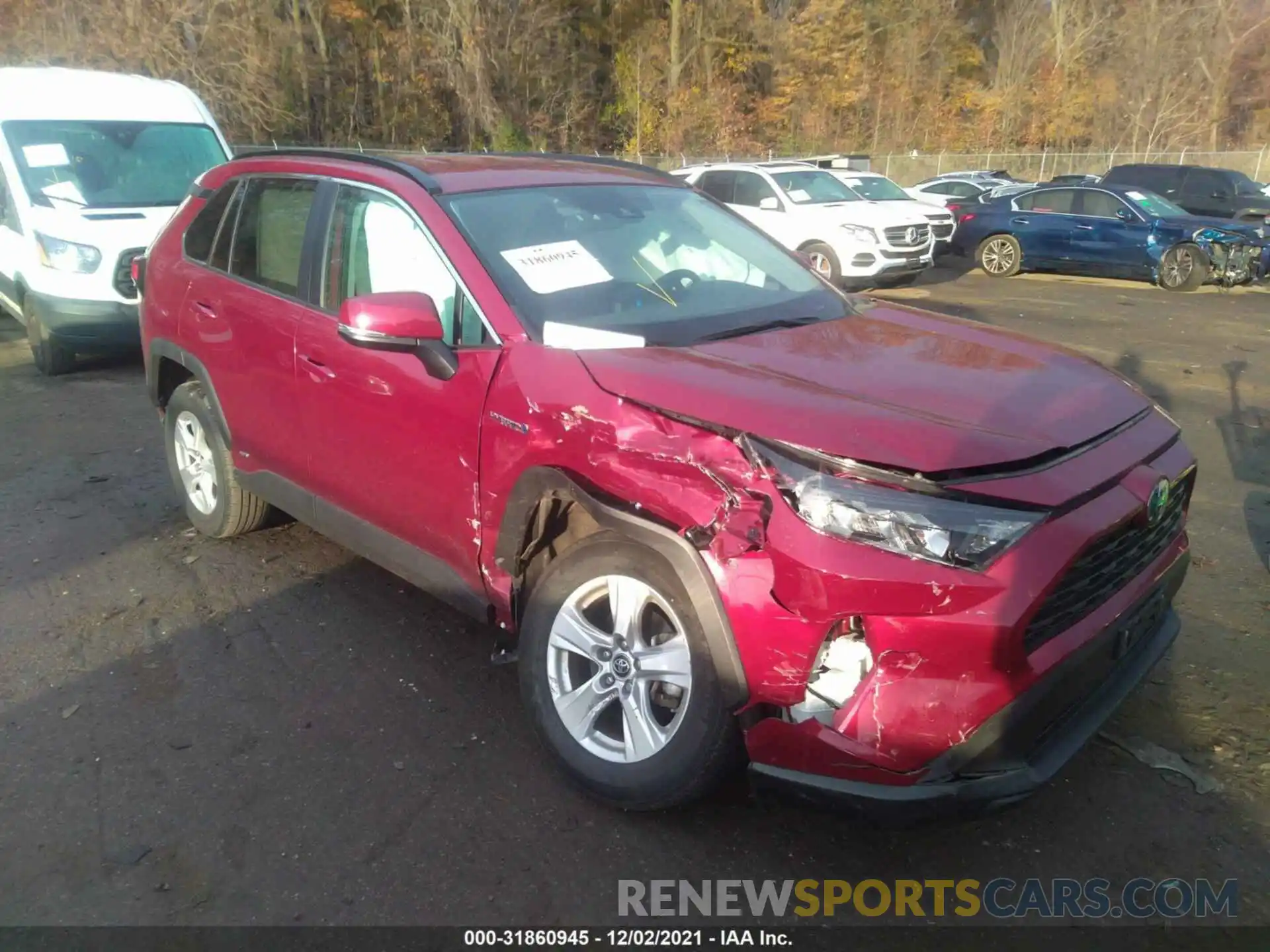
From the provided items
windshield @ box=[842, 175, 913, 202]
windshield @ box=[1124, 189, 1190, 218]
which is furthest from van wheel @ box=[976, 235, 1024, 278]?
windshield @ box=[1124, 189, 1190, 218]

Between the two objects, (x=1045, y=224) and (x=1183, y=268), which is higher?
(x=1045, y=224)

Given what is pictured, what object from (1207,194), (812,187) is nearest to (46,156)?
(812,187)

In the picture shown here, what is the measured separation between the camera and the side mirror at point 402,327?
3.12 m

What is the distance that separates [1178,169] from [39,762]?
22.0 metres

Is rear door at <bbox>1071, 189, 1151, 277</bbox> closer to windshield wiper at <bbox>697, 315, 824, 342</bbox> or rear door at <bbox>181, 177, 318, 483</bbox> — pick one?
windshield wiper at <bbox>697, 315, 824, 342</bbox>

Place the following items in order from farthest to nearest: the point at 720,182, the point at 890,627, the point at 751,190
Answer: the point at 720,182
the point at 751,190
the point at 890,627

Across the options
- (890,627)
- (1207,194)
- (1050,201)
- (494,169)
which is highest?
(1207,194)

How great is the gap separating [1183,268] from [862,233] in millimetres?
5244

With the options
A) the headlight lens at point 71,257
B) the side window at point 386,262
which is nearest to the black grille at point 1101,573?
the side window at point 386,262

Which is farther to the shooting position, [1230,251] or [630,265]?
[1230,251]

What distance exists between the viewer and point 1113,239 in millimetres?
15312

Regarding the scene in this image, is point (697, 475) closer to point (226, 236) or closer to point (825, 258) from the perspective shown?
point (226, 236)

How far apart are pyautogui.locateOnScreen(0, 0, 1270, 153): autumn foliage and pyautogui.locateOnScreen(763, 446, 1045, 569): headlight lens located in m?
25.1

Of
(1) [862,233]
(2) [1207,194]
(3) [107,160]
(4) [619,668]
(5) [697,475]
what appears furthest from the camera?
(2) [1207,194]
